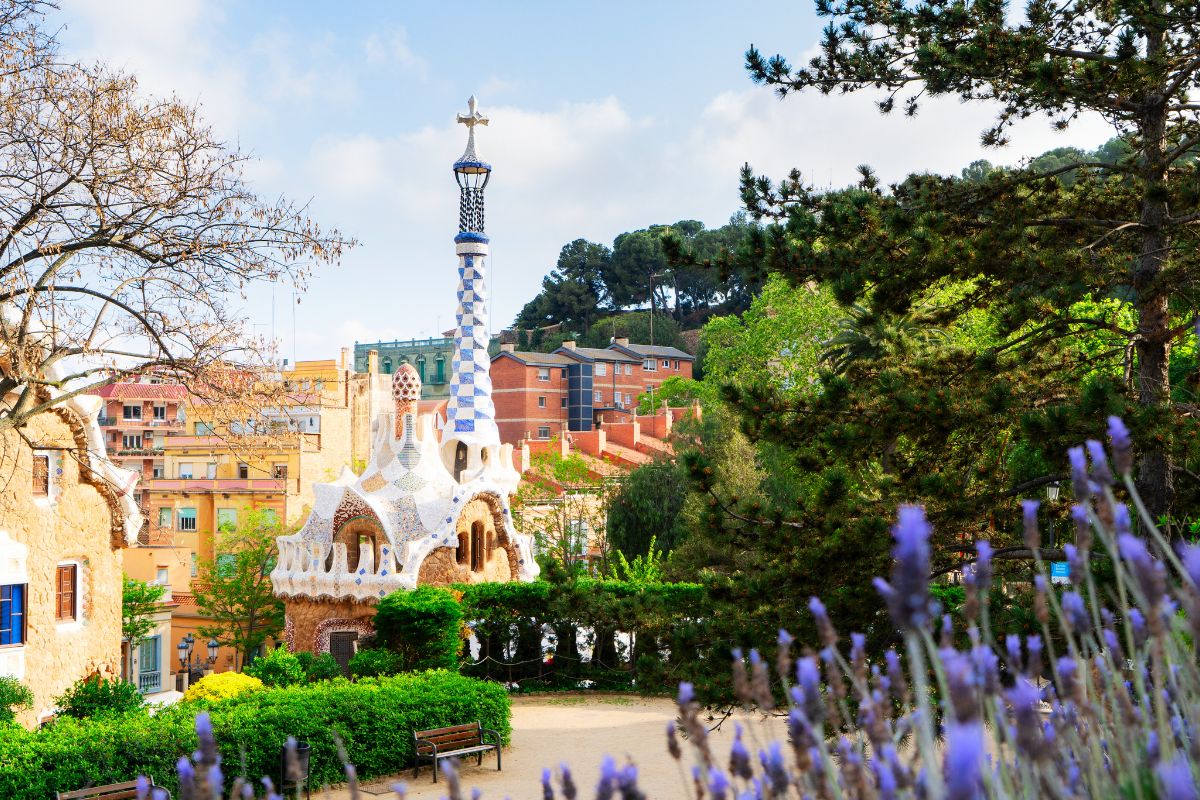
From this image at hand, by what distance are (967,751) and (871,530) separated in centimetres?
842

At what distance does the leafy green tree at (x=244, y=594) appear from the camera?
1332 inches

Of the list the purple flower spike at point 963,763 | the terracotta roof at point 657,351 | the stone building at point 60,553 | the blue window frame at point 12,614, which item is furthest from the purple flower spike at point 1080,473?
the terracotta roof at point 657,351

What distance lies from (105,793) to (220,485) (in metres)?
32.2

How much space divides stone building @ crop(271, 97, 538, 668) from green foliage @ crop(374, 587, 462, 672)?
1.77m

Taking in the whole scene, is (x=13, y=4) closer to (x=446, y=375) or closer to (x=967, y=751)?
(x=967, y=751)

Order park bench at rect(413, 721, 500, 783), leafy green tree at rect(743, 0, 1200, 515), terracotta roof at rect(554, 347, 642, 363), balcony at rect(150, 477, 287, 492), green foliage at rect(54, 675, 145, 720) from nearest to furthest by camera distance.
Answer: leafy green tree at rect(743, 0, 1200, 515) → park bench at rect(413, 721, 500, 783) → green foliage at rect(54, 675, 145, 720) → balcony at rect(150, 477, 287, 492) → terracotta roof at rect(554, 347, 642, 363)

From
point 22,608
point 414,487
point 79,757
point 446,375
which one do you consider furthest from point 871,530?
point 446,375

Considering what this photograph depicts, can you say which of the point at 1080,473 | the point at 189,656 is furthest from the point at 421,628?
the point at 1080,473

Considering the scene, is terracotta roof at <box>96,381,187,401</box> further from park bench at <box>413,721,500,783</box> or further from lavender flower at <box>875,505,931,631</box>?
lavender flower at <box>875,505,931,631</box>

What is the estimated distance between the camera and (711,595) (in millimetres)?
10453

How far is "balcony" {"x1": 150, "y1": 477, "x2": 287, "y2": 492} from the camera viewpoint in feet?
138

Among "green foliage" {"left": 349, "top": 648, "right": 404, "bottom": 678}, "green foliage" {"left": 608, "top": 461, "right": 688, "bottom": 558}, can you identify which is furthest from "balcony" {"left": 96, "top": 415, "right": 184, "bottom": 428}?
"green foliage" {"left": 349, "top": 648, "right": 404, "bottom": 678}

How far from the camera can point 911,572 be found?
177 cm

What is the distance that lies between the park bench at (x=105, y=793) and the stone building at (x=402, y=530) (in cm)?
1124
